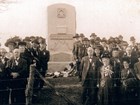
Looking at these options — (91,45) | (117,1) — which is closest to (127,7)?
(117,1)

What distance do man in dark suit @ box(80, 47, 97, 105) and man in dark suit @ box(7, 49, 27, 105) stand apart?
1138 mm

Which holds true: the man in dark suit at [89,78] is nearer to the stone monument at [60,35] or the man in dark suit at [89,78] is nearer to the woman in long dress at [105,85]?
the woman in long dress at [105,85]

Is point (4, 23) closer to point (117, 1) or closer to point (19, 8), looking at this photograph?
point (19, 8)

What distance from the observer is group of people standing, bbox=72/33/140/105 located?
7.84m

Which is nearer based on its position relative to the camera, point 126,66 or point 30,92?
point 30,92

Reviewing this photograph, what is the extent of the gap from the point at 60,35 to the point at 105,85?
4.15ft

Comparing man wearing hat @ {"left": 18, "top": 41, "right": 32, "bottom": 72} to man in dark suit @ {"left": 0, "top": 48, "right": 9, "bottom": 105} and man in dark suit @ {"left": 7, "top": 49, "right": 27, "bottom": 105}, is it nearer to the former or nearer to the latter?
man in dark suit @ {"left": 7, "top": 49, "right": 27, "bottom": 105}

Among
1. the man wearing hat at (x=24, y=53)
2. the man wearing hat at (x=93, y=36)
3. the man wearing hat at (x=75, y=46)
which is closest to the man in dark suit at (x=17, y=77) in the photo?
the man wearing hat at (x=24, y=53)

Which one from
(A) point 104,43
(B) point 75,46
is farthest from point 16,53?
(A) point 104,43

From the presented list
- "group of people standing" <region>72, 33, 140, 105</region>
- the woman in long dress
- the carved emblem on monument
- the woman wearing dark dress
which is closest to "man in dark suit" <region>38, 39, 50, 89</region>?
"group of people standing" <region>72, 33, 140, 105</region>

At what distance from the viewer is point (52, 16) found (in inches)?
312

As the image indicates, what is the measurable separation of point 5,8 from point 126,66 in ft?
8.36

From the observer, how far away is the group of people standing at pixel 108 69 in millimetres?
7840

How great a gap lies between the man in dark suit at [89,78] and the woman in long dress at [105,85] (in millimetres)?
112
